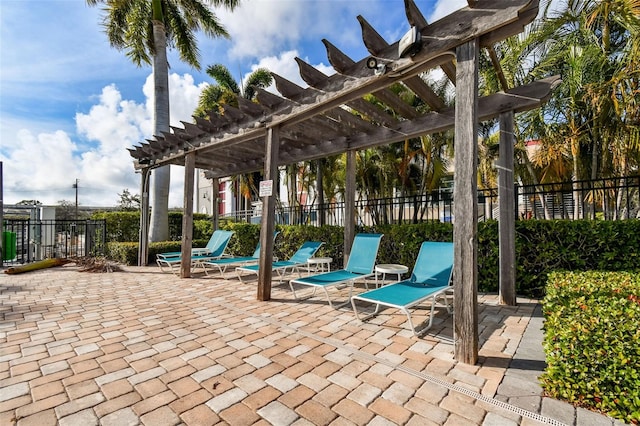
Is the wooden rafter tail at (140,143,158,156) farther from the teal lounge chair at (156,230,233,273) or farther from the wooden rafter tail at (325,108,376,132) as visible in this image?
the wooden rafter tail at (325,108,376,132)

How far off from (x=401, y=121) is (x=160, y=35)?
1026cm

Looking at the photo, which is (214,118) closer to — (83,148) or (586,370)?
(586,370)

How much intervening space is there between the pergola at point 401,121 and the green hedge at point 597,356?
2.22 ft

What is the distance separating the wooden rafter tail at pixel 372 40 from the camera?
3.37m

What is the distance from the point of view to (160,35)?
35.4 ft

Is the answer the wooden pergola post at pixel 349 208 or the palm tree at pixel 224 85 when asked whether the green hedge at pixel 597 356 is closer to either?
the wooden pergola post at pixel 349 208

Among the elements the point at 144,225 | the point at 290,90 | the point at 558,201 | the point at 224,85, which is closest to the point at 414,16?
the point at 290,90

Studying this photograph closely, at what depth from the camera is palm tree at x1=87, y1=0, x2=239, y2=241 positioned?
35.3ft

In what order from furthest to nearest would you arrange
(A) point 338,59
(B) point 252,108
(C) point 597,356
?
(B) point 252,108 → (A) point 338,59 → (C) point 597,356

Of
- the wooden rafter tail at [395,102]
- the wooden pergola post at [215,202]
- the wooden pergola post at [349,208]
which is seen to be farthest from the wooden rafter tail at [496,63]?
the wooden pergola post at [215,202]

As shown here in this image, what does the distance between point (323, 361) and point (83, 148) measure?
113 feet

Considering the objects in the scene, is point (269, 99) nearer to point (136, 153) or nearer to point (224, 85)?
point (136, 153)

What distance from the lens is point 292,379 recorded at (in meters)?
2.47

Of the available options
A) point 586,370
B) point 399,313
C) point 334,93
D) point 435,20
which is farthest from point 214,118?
point 586,370
